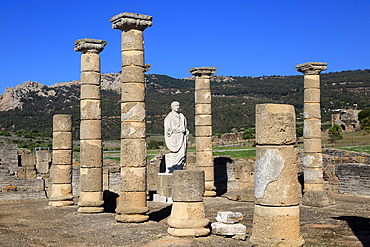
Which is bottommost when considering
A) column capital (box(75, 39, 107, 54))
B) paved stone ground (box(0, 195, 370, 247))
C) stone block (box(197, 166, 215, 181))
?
paved stone ground (box(0, 195, 370, 247))

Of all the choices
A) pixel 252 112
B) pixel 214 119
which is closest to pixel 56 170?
pixel 214 119

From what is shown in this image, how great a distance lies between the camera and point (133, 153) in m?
11.5

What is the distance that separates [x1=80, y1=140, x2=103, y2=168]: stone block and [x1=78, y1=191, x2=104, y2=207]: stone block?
0.78 meters

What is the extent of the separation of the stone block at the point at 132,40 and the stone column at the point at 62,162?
5.02 meters

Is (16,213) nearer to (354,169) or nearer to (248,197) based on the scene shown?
(248,197)

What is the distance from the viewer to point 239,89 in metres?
86.2

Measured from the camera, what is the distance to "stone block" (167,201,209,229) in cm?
968

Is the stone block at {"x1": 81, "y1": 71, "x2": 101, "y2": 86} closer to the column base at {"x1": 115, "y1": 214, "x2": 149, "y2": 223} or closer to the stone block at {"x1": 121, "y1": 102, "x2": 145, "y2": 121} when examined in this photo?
the stone block at {"x1": 121, "y1": 102, "x2": 145, "y2": 121}

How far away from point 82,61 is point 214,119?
165 feet

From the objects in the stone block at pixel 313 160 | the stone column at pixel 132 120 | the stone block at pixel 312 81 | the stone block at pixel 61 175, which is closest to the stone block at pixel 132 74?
the stone column at pixel 132 120

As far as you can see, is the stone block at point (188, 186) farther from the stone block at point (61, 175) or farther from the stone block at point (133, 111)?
the stone block at point (61, 175)

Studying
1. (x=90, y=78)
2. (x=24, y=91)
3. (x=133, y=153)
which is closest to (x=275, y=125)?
(x=133, y=153)

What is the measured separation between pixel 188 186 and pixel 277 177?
9.35ft

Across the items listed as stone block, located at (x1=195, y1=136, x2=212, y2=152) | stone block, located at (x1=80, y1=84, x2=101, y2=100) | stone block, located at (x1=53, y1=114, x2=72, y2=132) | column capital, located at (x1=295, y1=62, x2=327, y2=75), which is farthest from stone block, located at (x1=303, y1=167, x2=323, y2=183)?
stone block, located at (x1=53, y1=114, x2=72, y2=132)
